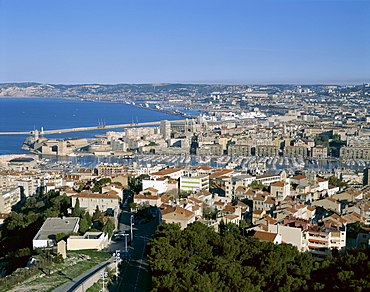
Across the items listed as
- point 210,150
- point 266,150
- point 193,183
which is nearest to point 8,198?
point 193,183

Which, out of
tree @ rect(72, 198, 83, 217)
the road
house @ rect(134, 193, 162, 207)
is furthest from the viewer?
house @ rect(134, 193, 162, 207)

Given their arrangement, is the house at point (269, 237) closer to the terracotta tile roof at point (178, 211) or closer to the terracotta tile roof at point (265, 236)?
the terracotta tile roof at point (265, 236)

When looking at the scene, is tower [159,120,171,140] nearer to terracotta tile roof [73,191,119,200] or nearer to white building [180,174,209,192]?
white building [180,174,209,192]

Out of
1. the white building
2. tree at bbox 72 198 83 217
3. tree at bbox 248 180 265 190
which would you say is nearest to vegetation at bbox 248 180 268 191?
tree at bbox 248 180 265 190

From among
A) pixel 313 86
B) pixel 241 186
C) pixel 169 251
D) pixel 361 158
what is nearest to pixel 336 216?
pixel 241 186

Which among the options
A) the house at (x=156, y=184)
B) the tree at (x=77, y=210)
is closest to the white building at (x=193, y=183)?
the house at (x=156, y=184)

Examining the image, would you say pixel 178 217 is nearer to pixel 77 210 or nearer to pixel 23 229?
pixel 77 210
